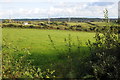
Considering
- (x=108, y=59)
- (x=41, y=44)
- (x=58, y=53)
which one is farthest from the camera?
(x=41, y=44)

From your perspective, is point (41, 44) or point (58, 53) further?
point (41, 44)

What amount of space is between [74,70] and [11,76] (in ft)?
8.25

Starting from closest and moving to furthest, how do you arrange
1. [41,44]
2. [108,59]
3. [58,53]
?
[108,59], [58,53], [41,44]

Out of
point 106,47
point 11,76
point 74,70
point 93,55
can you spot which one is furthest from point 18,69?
point 106,47

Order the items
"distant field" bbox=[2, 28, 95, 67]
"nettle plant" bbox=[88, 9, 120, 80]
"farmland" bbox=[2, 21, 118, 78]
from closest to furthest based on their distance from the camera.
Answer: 1. "nettle plant" bbox=[88, 9, 120, 80]
2. "farmland" bbox=[2, 21, 118, 78]
3. "distant field" bbox=[2, 28, 95, 67]

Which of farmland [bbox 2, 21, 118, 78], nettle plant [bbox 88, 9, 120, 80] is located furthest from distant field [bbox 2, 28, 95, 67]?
nettle plant [bbox 88, 9, 120, 80]

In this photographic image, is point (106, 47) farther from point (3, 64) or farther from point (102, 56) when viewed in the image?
point (3, 64)

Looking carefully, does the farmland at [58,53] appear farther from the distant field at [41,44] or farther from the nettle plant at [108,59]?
the nettle plant at [108,59]

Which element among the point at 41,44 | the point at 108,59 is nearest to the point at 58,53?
the point at 108,59

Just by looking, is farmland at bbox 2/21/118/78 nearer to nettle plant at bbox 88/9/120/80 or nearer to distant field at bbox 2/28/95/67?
distant field at bbox 2/28/95/67

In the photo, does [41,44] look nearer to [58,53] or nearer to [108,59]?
[58,53]

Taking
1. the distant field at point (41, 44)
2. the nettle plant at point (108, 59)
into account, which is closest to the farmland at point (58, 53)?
the distant field at point (41, 44)

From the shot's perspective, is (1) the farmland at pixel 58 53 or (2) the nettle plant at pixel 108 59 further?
(1) the farmland at pixel 58 53

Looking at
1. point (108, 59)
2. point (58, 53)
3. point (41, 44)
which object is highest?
point (108, 59)
